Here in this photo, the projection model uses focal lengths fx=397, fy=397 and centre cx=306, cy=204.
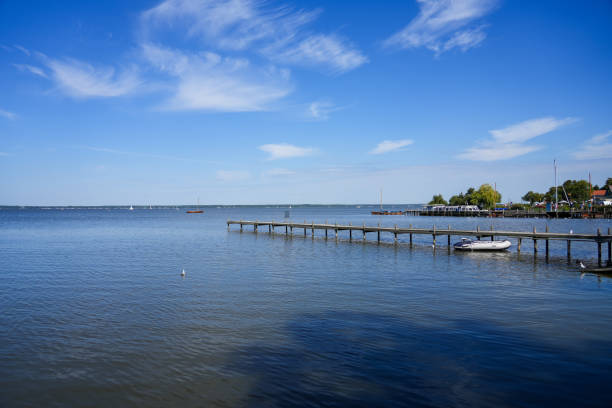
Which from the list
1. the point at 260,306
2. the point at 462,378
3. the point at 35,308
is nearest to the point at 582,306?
the point at 462,378

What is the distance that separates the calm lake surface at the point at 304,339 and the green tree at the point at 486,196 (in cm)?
13074

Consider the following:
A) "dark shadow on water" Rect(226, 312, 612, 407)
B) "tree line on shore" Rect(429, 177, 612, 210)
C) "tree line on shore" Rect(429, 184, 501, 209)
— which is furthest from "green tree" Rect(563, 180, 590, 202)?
"dark shadow on water" Rect(226, 312, 612, 407)

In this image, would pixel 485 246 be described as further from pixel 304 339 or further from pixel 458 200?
pixel 458 200

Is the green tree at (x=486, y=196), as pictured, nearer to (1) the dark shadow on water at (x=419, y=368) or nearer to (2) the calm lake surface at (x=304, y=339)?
(2) the calm lake surface at (x=304, y=339)

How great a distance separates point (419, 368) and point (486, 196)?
506 ft

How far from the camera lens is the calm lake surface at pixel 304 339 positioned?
11.4m

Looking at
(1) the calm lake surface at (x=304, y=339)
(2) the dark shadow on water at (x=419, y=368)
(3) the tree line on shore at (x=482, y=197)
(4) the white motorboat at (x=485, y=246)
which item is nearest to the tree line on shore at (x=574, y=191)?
(3) the tree line on shore at (x=482, y=197)

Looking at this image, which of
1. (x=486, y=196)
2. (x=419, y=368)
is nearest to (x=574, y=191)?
(x=486, y=196)

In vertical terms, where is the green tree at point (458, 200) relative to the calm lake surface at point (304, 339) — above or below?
above

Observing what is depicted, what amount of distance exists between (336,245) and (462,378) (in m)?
40.6

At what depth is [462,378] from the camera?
12.3 m

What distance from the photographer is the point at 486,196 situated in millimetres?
152375

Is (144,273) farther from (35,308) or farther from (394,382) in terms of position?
(394,382)

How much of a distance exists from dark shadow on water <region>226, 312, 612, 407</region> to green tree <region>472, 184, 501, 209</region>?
14826 cm
